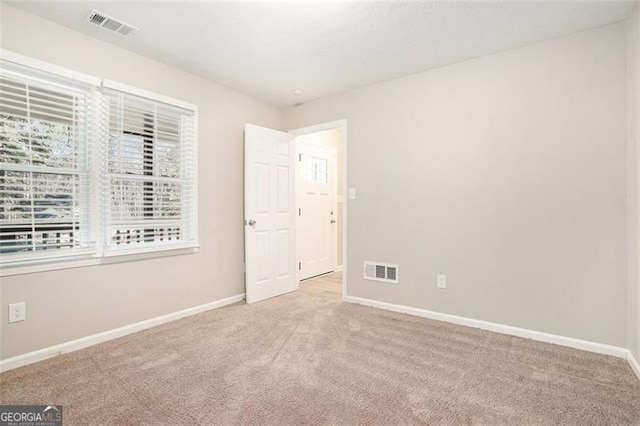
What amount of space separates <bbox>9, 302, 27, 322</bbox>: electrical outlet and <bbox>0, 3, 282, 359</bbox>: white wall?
0.04 metres

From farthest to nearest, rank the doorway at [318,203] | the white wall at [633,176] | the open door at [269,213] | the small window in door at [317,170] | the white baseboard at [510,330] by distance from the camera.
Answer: the small window in door at [317,170] → the doorway at [318,203] → the open door at [269,213] → the white baseboard at [510,330] → the white wall at [633,176]

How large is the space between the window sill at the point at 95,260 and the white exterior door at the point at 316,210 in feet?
6.42

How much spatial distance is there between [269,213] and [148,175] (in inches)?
56.2

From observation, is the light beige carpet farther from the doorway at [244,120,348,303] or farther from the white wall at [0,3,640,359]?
the doorway at [244,120,348,303]

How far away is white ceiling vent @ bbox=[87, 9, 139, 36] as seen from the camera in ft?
7.70

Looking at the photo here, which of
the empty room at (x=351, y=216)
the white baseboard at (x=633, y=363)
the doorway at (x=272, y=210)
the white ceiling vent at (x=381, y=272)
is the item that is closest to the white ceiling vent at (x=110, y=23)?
the empty room at (x=351, y=216)

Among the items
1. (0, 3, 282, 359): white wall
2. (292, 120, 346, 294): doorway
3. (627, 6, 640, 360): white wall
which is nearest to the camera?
(627, 6, 640, 360): white wall

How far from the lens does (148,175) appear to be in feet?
10.0

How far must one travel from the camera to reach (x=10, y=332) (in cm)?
225

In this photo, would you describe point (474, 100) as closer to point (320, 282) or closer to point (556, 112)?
point (556, 112)

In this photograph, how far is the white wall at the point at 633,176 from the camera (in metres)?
2.19

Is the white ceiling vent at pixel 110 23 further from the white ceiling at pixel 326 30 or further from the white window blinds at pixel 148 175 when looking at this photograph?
the white window blinds at pixel 148 175

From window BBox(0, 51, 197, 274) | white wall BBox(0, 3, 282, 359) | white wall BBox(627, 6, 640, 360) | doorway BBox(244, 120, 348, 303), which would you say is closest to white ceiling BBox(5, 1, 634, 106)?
white wall BBox(0, 3, 282, 359)

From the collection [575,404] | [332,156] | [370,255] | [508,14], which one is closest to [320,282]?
[370,255]
